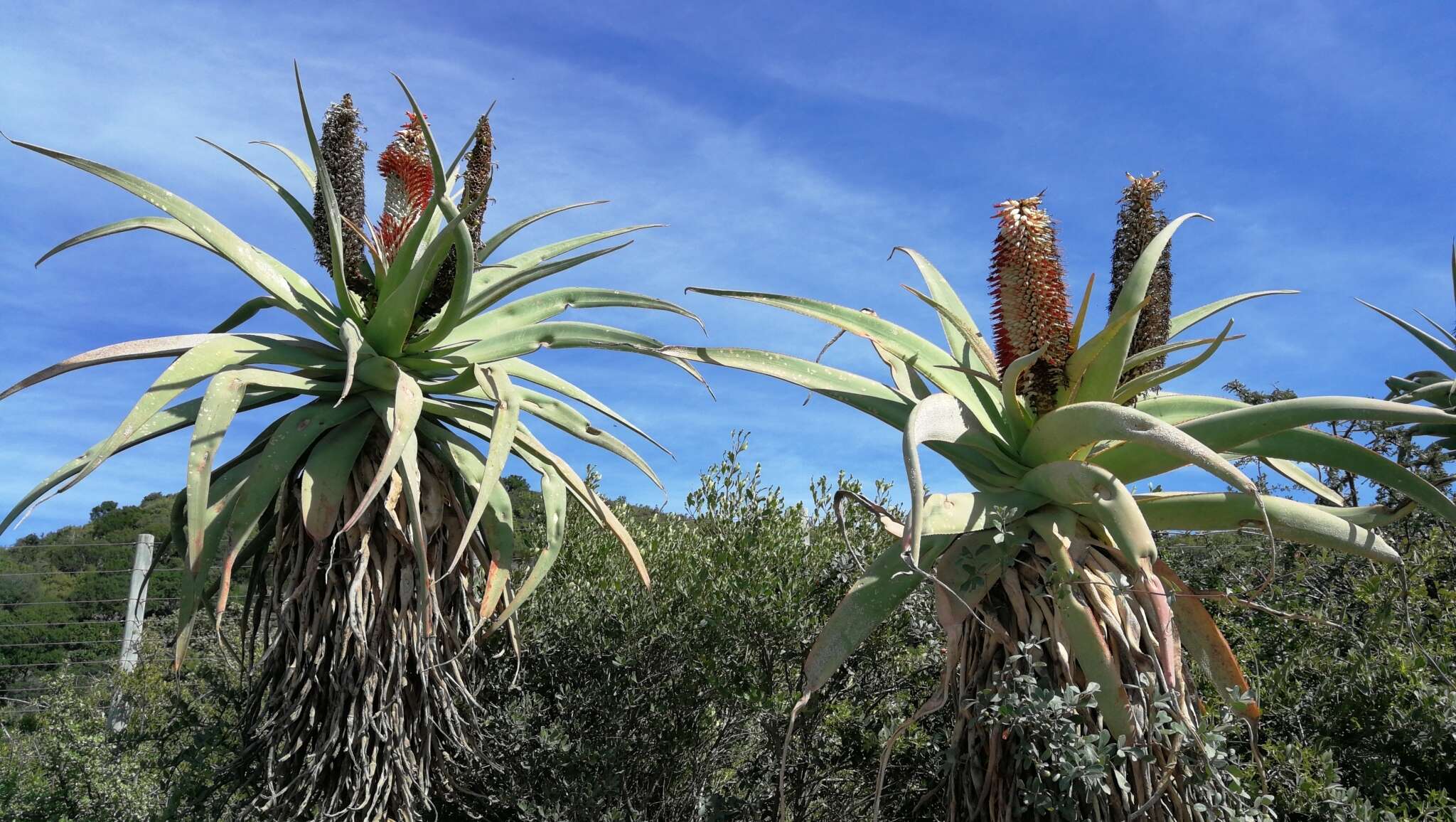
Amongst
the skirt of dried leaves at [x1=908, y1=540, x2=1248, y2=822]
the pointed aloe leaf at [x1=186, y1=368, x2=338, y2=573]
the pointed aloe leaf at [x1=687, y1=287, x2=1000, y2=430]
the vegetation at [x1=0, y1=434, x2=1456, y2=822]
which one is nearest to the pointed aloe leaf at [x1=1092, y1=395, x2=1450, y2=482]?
the skirt of dried leaves at [x1=908, y1=540, x2=1248, y2=822]

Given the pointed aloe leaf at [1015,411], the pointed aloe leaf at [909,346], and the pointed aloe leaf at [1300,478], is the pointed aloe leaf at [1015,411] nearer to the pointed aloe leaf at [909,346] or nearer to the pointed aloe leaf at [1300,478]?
the pointed aloe leaf at [909,346]

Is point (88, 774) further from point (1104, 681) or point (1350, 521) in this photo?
point (1350, 521)

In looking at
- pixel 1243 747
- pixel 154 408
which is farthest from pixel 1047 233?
pixel 154 408

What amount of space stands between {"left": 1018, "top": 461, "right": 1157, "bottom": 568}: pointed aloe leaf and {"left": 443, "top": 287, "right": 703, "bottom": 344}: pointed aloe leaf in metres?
2.54

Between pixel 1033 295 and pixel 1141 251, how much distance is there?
0.60 metres

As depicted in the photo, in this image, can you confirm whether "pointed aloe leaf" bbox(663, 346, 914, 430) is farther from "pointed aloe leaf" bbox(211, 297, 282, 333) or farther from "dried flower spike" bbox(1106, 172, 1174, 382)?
"pointed aloe leaf" bbox(211, 297, 282, 333)

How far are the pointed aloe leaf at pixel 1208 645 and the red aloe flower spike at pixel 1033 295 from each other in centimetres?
76

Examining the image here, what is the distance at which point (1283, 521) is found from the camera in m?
3.60

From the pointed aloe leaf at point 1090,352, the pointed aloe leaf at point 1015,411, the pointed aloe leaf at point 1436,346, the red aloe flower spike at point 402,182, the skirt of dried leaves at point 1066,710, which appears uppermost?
the pointed aloe leaf at point 1436,346

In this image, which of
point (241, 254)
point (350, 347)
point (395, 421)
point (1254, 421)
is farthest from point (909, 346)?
point (241, 254)

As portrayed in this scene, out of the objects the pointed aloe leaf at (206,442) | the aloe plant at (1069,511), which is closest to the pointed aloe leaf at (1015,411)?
the aloe plant at (1069,511)

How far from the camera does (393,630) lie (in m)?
4.75

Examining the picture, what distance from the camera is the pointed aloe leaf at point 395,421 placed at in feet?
13.6

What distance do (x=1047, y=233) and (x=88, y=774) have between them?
6821mm
